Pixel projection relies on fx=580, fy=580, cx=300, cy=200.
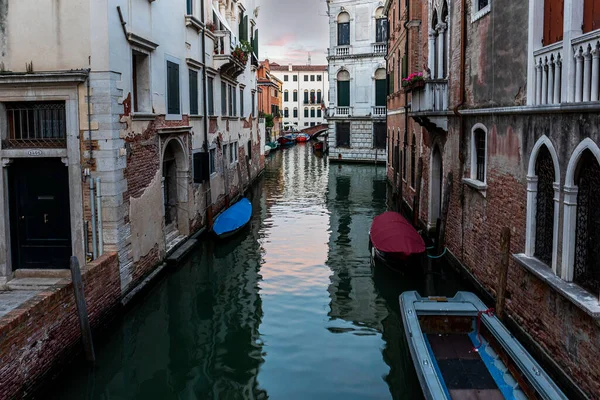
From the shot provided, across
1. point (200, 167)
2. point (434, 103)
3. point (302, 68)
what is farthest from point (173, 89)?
point (302, 68)

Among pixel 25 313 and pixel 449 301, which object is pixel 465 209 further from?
pixel 25 313

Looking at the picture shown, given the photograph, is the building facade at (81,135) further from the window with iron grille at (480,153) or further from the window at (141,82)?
the window with iron grille at (480,153)

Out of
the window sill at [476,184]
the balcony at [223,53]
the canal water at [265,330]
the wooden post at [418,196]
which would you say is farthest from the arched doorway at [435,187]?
the balcony at [223,53]

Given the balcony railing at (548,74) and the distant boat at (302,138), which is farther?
the distant boat at (302,138)

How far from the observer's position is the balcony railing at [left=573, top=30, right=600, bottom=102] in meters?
5.48

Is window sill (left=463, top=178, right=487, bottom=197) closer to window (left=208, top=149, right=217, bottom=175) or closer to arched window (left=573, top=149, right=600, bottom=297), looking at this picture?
arched window (left=573, top=149, right=600, bottom=297)

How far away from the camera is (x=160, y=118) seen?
1103 cm

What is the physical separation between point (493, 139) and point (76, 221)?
6.31 m

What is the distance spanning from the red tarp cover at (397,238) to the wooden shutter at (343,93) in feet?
81.1

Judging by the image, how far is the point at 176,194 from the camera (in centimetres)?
1324

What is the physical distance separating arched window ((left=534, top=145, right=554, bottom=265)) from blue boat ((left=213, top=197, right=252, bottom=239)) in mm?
8403

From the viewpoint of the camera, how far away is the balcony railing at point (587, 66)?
548 centimetres

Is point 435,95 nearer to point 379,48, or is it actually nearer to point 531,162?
point 531,162

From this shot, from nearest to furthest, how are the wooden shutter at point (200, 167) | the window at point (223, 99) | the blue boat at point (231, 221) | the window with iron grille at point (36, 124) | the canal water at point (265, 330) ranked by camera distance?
the canal water at point (265, 330)
the window with iron grille at point (36, 124)
the wooden shutter at point (200, 167)
the blue boat at point (231, 221)
the window at point (223, 99)
